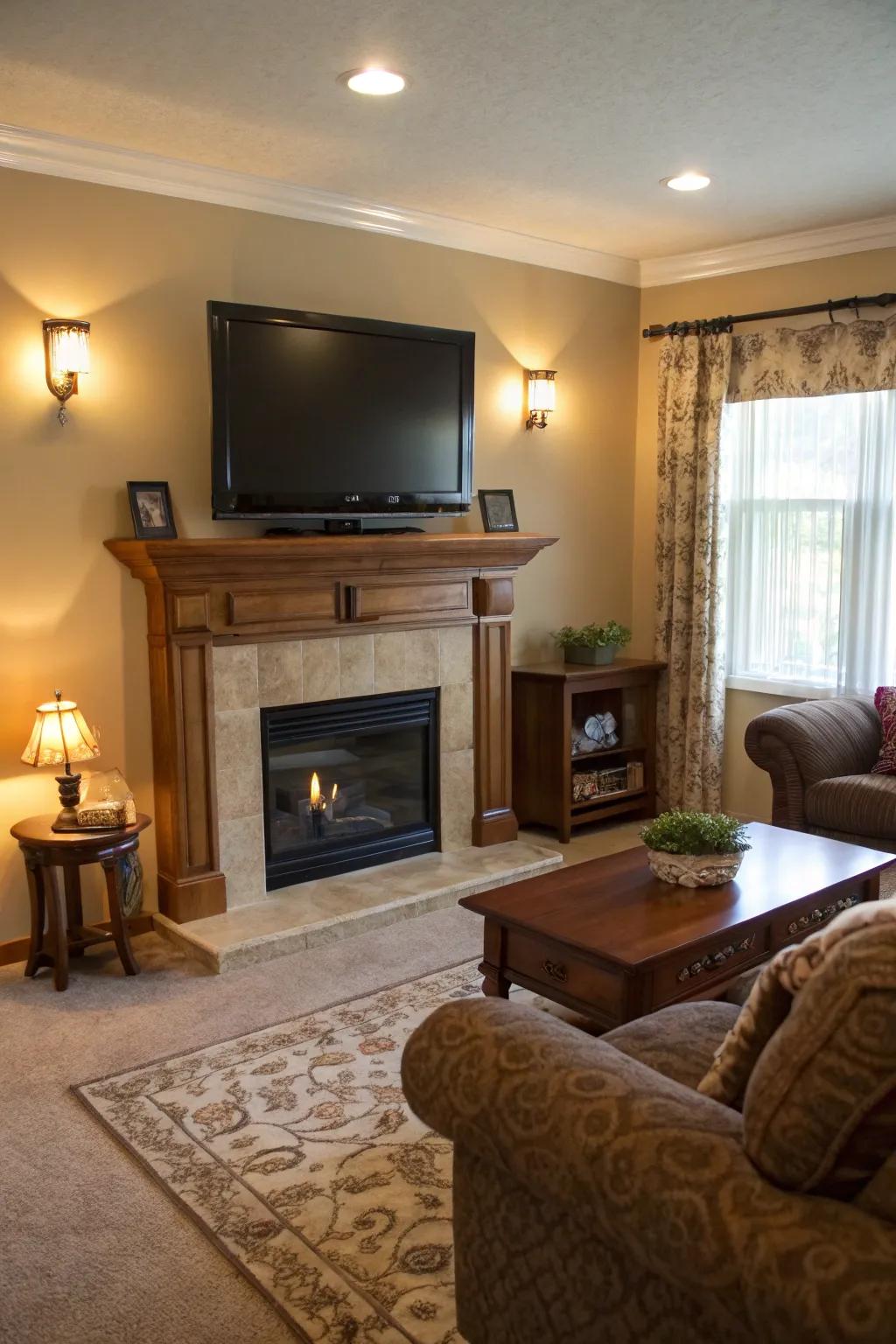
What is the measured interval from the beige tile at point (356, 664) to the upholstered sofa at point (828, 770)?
5.17ft

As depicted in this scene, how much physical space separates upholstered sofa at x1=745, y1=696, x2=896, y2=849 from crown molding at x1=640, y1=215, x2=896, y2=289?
1978 millimetres

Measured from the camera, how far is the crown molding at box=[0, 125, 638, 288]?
144 inches

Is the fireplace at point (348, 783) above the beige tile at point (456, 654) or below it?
below

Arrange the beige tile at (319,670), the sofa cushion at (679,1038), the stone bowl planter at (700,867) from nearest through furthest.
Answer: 1. the sofa cushion at (679,1038)
2. the stone bowl planter at (700,867)
3. the beige tile at (319,670)

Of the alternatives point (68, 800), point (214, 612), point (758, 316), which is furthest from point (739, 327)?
point (68, 800)

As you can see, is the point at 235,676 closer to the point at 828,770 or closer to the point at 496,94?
the point at 496,94

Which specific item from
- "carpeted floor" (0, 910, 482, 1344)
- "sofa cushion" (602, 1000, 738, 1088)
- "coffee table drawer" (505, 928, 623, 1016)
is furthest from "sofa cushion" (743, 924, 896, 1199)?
"coffee table drawer" (505, 928, 623, 1016)

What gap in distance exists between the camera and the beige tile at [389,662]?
455cm

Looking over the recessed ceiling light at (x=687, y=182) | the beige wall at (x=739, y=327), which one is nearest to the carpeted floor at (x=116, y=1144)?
the beige wall at (x=739, y=327)

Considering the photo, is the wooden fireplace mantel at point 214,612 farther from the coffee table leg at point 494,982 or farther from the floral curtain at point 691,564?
the coffee table leg at point 494,982

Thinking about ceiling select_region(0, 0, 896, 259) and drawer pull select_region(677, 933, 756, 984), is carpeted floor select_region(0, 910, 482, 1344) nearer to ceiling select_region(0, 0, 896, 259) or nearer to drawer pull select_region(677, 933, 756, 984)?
drawer pull select_region(677, 933, 756, 984)

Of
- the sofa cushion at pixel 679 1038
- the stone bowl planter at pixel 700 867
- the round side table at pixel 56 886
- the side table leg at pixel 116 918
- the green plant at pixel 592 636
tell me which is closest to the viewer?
the sofa cushion at pixel 679 1038

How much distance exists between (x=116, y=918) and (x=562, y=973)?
1627 millimetres

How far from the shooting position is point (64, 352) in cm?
367
